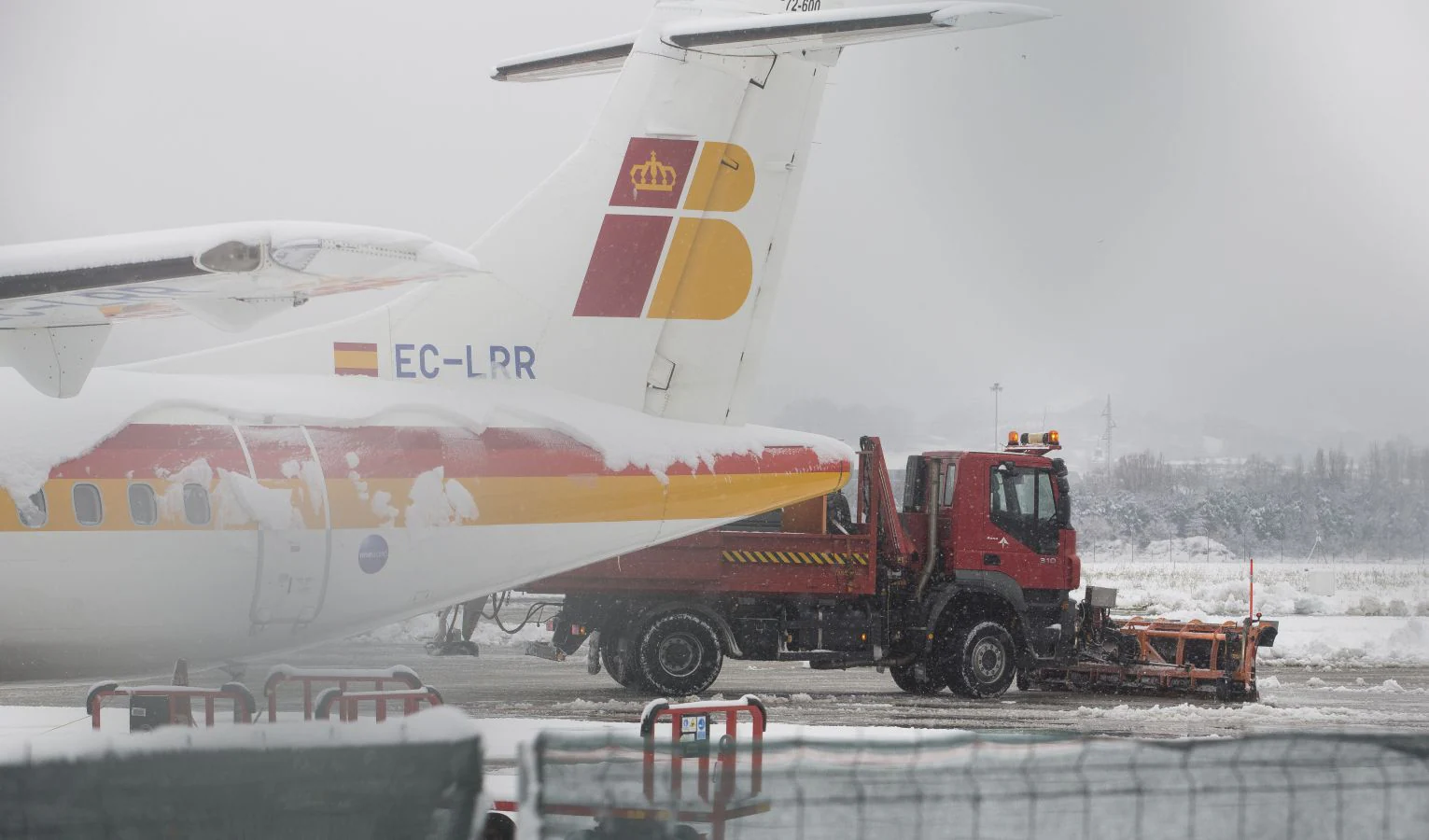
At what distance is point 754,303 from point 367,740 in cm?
585

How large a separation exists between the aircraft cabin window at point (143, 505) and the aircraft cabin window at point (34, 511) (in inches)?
15.4

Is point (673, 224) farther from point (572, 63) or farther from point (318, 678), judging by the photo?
point (318, 678)

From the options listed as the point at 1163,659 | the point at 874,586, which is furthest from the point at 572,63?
the point at 1163,659

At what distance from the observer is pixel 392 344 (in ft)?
27.5

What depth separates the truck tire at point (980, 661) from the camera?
44.9 feet

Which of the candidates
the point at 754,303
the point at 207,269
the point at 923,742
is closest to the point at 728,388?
the point at 754,303

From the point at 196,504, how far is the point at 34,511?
762 millimetres

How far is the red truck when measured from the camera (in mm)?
12891

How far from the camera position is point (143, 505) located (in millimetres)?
7039

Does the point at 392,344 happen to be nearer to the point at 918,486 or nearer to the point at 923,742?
the point at 923,742

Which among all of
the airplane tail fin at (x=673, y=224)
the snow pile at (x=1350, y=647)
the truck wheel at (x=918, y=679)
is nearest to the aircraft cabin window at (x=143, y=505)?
the airplane tail fin at (x=673, y=224)

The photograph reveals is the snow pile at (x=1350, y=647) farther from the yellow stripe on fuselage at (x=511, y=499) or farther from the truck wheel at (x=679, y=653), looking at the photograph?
the yellow stripe on fuselage at (x=511, y=499)

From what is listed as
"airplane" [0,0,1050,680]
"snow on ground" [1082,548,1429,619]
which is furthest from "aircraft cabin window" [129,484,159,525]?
"snow on ground" [1082,548,1429,619]

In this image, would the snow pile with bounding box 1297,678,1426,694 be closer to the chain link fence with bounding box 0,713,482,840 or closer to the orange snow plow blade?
the orange snow plow blade
